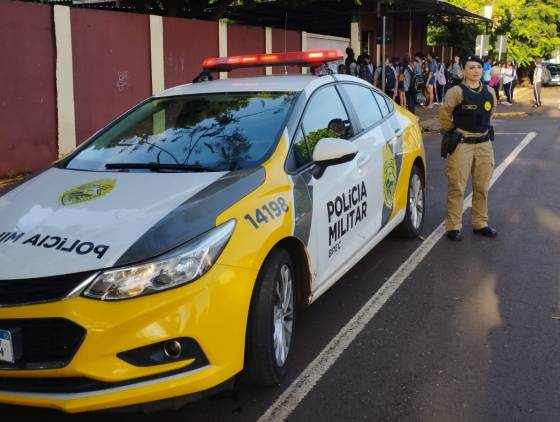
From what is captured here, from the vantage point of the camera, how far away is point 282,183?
3.67m

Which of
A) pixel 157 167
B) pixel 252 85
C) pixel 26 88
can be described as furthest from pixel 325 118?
pixel 26 88

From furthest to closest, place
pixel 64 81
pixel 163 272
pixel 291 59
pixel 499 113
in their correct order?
pixel 499 113
pixel 64 81
pixel 291 59
pixel 163 272

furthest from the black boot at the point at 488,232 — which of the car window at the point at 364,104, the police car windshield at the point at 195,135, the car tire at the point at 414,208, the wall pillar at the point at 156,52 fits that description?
the wall pillar at the point at 156,52

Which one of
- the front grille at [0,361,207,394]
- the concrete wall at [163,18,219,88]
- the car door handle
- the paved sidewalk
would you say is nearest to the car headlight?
the front grille at [0,361,207,394]

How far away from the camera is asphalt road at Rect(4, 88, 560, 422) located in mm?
3316

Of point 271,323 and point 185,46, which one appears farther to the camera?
point 185,46

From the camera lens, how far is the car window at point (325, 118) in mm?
4262

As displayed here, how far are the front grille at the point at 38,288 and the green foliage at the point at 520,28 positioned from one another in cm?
3109

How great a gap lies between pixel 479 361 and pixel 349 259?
1107 mm

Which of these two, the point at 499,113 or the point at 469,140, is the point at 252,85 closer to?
the point at 469,140

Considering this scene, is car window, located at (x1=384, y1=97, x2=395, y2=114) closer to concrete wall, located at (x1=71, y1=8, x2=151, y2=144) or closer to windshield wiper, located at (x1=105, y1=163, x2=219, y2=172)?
windshield wiper, located at (x1=105, y1=163, x2=219, y2=172)

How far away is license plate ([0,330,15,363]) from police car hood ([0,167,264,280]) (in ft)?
0.78

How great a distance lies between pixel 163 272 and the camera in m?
2.89

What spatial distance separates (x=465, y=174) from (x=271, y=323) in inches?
143
